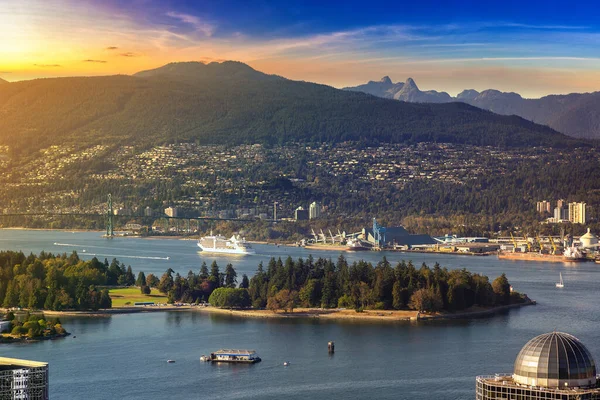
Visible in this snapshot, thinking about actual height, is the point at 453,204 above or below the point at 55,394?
above

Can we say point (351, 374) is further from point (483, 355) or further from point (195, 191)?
point (195, 191)

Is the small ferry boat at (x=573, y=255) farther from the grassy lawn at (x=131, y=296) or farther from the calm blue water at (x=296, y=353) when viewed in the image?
the grassy lawn at (x=131, y=296)

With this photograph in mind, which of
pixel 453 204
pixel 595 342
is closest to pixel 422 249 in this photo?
pixel 453 204

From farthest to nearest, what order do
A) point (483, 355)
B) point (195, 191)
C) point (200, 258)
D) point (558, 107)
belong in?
point (558, 107) < point (195, 191) < point (200, 258) < point (483, 355)

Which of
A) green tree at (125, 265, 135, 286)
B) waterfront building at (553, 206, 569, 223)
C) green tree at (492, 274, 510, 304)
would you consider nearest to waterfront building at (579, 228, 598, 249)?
waterfront building at (553, 206, 569, 223)

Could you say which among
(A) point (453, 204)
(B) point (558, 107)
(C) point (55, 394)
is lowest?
(C) point (55, 394)

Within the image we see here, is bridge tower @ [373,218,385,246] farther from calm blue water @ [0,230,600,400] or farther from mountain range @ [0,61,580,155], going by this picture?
mountain range @ [0,61,580,155]

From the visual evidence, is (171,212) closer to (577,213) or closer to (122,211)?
(122,211)
